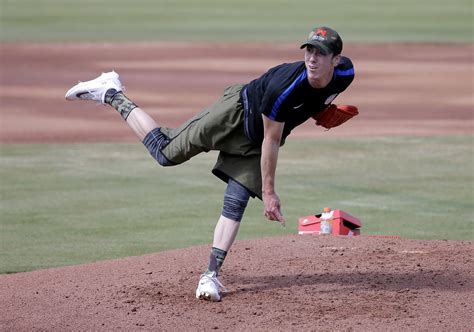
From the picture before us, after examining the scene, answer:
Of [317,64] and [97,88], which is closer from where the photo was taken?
[317,64]

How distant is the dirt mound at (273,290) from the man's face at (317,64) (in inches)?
58.2

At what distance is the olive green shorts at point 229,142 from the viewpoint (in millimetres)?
6664

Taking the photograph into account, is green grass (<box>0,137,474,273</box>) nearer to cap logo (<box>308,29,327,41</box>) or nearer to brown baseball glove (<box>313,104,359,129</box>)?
brown baseball glove (<box>313,104,359,129</box>)

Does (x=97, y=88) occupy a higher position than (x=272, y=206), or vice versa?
(x=97, y=88)

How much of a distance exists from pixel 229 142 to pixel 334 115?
738 mm

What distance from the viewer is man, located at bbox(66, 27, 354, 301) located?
620 cm

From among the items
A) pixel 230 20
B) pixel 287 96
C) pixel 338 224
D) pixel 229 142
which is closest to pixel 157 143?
pixel 229 142

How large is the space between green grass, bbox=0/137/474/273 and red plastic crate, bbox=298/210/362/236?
1.21 m

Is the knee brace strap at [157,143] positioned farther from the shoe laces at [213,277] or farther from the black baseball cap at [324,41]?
the black baseball cap at [324,41]

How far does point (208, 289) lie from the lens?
21.4 feet

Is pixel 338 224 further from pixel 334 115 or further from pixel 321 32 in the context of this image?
pixel 321 32

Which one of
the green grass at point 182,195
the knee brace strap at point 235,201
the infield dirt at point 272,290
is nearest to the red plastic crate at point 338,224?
the infield dirt at point 272,290

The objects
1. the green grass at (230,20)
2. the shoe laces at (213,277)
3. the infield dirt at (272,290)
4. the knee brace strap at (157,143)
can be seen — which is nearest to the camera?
the infield dirt at (272,290)

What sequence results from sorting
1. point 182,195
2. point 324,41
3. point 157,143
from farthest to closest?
Result: point 182,195 → point 157,143 → point 324,41
